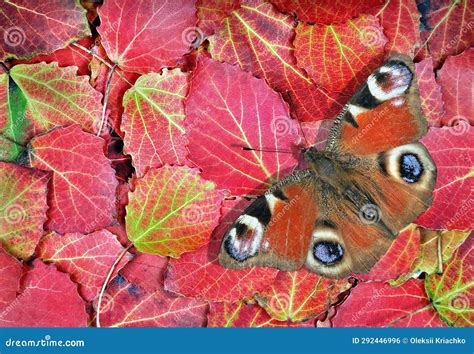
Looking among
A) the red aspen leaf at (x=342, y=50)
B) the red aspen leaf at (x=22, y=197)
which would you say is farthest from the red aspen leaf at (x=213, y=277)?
the red aspen leaf at (x=342, y=50)

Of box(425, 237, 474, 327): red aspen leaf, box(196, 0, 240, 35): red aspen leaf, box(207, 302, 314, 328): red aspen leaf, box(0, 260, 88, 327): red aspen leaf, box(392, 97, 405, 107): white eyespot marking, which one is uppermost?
box(196, 0, 240, 35): red aspen leaf

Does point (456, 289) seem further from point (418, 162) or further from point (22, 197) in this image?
point (22, 197)

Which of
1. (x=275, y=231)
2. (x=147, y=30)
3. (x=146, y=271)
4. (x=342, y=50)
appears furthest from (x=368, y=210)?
(x=147, y=30)

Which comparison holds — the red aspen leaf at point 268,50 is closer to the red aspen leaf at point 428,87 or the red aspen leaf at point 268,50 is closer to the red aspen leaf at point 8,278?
the red aspen leaf at point 428,87

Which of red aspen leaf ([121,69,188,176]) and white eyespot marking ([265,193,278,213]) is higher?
red aspen leaf ([121,69,188,176])

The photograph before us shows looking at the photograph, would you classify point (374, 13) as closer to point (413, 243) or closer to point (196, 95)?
point (196, 95)

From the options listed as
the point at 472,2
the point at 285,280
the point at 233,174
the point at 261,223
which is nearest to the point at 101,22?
the point at 233,174

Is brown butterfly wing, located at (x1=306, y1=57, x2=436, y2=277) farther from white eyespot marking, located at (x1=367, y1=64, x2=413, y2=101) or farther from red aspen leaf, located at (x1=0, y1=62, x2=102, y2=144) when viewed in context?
red aspen leaf, located at (x1=0, y1=62, x2=102, y2=144)

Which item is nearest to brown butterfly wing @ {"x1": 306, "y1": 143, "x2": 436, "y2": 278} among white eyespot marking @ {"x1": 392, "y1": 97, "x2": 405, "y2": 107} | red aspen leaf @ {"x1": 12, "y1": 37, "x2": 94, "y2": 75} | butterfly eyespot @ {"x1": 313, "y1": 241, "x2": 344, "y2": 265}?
butterfly eyespot @ {"x1": 313, "y1": 241, "x2": 344, "y2": 265}
